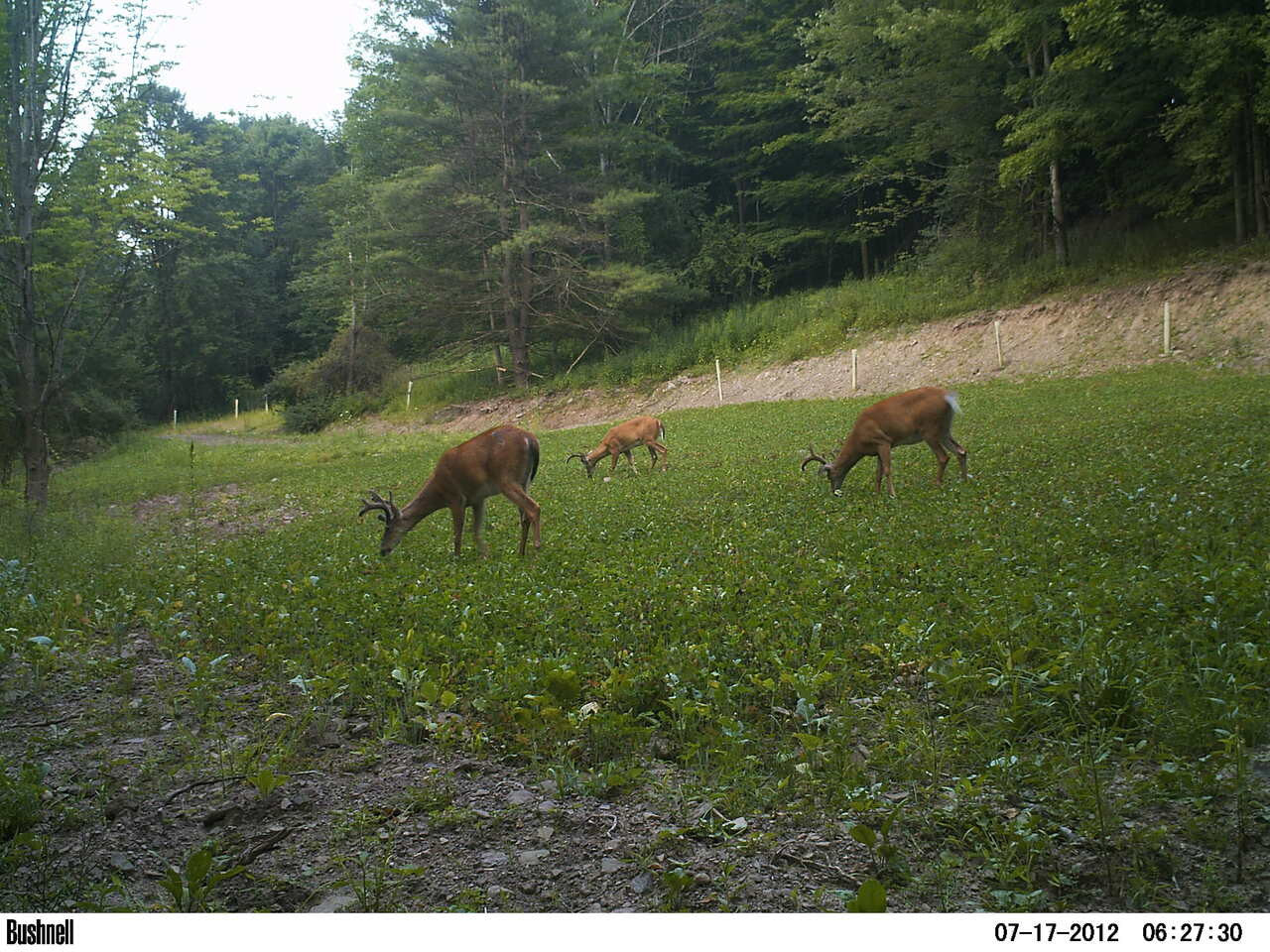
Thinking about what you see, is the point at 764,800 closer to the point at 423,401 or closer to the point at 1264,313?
the point at 1264,313

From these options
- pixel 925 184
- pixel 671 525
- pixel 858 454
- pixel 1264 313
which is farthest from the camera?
pixel 925 184

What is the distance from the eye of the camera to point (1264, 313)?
898 inches

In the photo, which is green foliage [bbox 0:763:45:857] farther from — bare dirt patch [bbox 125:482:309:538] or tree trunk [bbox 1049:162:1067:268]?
tree trunk [bbox 1049:162:1067:268]

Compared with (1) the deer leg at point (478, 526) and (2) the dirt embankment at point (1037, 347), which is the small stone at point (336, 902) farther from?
(2) the dirt embankment at point (1037, 347)

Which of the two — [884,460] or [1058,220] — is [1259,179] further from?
[884,460]

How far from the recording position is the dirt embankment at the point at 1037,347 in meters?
23.4

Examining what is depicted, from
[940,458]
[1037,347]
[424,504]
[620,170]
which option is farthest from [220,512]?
[620,170]

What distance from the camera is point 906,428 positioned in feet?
40.6

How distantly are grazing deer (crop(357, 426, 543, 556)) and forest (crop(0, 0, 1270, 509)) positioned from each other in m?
8.20

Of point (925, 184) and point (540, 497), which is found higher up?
point (925, 184)

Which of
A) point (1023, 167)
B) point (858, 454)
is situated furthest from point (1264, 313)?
point (858, 454)

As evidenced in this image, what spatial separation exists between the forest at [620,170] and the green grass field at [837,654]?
26.8ft

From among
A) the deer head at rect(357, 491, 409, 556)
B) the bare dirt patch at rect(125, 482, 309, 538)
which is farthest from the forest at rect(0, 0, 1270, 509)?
the deer head at rect(357, 491, 409, 556)

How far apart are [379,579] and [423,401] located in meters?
36.5
